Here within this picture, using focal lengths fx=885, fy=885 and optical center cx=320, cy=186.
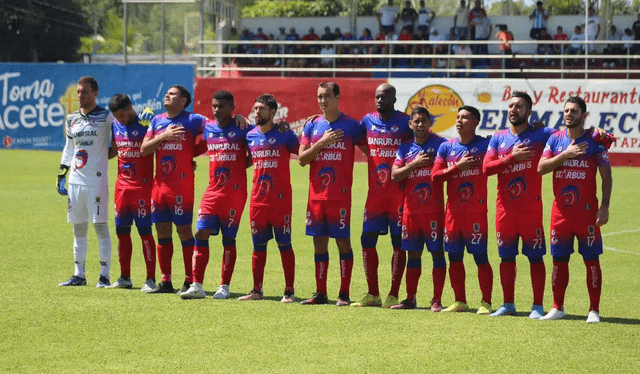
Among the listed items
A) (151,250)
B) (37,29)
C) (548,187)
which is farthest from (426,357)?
(37,29)

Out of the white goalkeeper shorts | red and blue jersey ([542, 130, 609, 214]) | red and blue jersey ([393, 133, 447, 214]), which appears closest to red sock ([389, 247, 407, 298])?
red and blue jersey ([393, 133, 447, 214])

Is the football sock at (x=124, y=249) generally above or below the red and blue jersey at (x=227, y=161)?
below

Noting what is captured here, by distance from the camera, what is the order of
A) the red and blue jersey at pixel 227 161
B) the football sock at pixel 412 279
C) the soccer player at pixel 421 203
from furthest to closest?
the red and blue jersey at pixel 227 161 < the football sock at pixel 412 279 < the soccer player at pixel 421 203

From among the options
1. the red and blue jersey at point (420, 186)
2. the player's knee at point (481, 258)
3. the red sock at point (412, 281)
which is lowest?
the red sock at point (412, 281)

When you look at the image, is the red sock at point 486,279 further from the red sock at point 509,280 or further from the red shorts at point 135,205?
the red shorts at point 135,205

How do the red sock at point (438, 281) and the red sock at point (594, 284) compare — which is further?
the red sock at point (438, 281)

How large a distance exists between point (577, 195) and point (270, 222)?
134 inches

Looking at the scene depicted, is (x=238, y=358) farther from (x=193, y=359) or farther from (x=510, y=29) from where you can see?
(x=510, y=29)

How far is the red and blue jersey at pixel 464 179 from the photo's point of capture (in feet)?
30.6

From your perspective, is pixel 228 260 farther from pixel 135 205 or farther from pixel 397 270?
pixel 397 270

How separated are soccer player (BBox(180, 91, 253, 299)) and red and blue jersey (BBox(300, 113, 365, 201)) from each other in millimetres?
926

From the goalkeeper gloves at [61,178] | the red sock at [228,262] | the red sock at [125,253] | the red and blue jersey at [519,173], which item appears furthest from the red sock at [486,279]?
the goalkeeper gloves at [61,178]

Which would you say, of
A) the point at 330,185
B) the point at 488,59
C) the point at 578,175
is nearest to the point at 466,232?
the point at 578,175

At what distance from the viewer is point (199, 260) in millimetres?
10297
